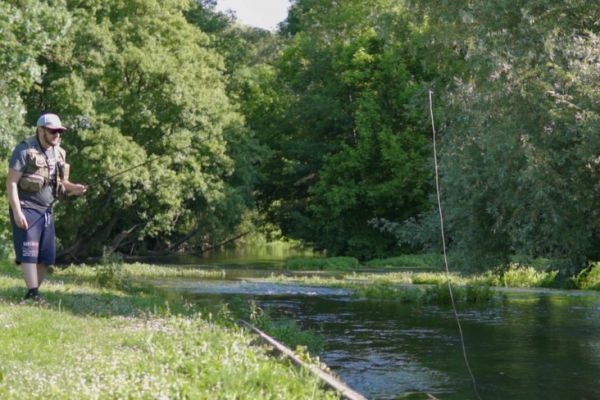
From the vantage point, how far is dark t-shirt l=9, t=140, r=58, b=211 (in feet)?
37.0

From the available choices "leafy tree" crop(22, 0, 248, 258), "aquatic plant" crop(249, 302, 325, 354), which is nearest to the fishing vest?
"aquatic plant" crop(249, 302, 325, 354)

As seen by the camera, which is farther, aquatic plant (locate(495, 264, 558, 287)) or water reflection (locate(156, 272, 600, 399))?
aquatic plant (locate(495, 264, 558, 287))

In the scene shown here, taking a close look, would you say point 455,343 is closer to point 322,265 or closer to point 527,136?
point 527,136

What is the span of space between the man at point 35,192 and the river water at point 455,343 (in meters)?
4.07

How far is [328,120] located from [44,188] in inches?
1519

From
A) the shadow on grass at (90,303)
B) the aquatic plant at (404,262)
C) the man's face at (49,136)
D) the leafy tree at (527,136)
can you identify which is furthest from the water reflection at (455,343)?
the aquatic plant at (404,262)

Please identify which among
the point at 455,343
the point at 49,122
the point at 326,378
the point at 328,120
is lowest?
the point at 455,343

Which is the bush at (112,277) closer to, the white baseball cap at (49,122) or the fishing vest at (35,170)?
the fishing vest at (35,170)

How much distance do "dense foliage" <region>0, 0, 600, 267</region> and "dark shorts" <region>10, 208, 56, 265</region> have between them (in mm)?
4309

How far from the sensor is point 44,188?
38.0 feet

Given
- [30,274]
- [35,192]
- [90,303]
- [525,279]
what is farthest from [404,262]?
[30,274]

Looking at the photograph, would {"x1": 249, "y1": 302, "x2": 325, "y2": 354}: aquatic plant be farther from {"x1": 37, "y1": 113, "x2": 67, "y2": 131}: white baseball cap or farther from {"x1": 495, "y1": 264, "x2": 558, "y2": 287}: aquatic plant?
{"x1": 495, "y1": 264, "x2": 558, "y2": 287}: aquatic plant

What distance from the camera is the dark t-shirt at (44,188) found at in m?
11.3

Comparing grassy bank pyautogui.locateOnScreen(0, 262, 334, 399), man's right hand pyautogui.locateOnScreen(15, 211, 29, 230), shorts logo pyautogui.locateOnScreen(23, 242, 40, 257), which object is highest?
man's right hand pyautogui.locateOnScreen(15, 211, 29, 230)
